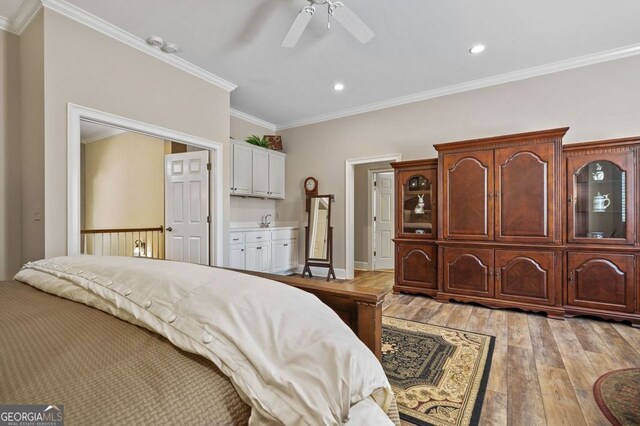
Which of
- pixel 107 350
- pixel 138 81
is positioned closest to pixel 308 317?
pixel 107 350

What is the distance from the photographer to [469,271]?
3336 millimetres

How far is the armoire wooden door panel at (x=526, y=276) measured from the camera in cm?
294

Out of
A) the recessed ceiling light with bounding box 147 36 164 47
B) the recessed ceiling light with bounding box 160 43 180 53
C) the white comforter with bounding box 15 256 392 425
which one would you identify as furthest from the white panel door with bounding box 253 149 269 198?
the white comforter with bounding box 15 256 392 425

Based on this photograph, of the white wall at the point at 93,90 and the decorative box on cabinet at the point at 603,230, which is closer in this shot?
the white wall at the point at 93,90

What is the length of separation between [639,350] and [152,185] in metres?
5.90

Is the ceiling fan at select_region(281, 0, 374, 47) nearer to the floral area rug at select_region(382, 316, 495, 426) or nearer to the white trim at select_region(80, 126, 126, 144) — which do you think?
the floral area rug at select_region(382, 316, 495, 426)

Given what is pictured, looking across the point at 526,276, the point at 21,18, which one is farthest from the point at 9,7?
the point at 526,276

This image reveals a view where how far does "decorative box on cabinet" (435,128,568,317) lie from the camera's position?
2.93m

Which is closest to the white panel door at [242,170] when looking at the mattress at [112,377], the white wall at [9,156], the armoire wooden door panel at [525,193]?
the white wall at [9,156]

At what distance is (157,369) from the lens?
62 centimetres

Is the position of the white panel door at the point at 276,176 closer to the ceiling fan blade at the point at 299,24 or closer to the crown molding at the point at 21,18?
the ceiling fan blade at the point at 299,24

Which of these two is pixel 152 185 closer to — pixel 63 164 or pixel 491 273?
pixel 63 164

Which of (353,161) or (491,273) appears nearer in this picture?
(491,273)

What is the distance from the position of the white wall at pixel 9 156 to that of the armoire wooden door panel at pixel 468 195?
4.38m
